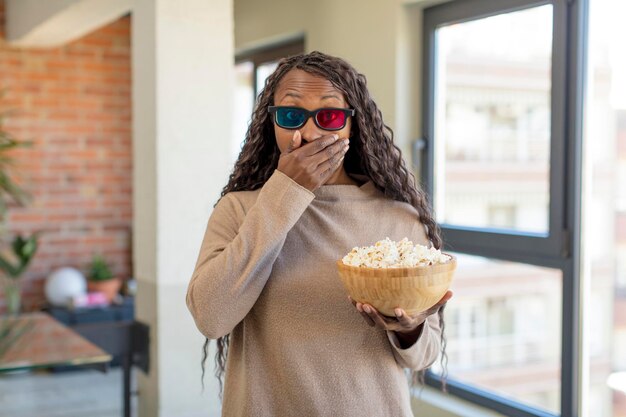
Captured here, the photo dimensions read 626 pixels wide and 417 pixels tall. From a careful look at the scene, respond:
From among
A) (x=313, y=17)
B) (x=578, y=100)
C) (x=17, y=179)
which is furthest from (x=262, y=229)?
(x=17, y=179)

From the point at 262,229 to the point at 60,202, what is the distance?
176 inches

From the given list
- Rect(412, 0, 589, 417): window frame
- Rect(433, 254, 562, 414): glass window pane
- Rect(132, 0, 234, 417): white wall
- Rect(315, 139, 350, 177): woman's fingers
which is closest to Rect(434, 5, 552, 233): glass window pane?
Rect(433, 254, 562, 414): glass window pane

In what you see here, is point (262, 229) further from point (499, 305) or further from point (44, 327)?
point (499, 305)

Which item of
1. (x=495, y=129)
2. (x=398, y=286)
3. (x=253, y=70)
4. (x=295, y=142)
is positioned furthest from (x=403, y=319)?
(x=495, y=129)

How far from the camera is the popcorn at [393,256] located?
1.27 metres

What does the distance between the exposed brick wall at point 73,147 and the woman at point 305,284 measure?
170 inches

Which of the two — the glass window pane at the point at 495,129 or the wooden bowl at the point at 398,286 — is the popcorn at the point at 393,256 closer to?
the wooden bowl at the point at 398,286

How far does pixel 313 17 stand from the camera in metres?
3.48

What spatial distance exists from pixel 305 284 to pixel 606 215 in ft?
13.5

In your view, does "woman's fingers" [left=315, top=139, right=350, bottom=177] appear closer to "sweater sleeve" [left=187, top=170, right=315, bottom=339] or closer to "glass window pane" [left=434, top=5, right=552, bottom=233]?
"sweater sleeve" [left=187, top=170, right=315, bottom=339]

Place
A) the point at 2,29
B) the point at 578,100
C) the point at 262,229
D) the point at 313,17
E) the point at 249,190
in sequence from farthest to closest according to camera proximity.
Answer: the point at 2,29 < the point at 313,17 < the point at 578,100 < the point at 249,190 < the point at 262,229

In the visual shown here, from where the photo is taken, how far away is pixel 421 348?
4.48 feet

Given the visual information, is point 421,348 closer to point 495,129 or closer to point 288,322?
point 288,322

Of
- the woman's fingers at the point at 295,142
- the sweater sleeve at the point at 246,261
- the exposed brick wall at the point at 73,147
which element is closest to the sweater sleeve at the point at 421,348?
the sweater sleeve at the point at 246,261
